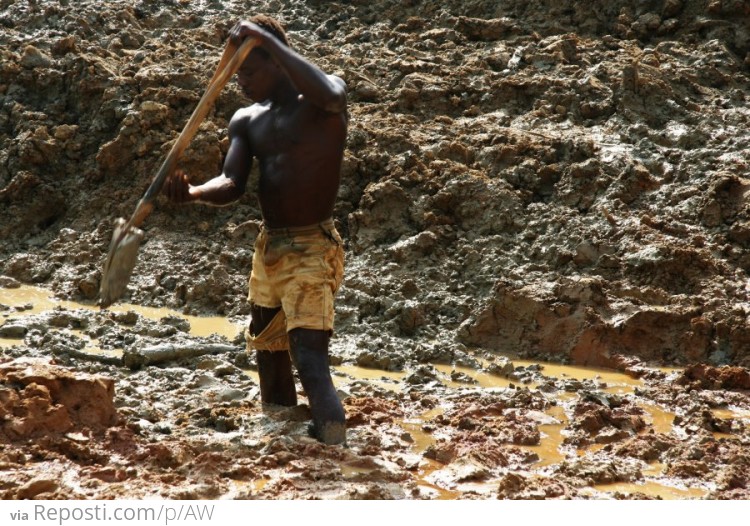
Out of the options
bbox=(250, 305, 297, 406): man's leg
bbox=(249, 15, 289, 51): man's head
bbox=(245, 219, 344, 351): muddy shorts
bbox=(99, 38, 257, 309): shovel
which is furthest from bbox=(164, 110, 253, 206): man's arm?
bbox=(250, 305, 297, 406): man's leg

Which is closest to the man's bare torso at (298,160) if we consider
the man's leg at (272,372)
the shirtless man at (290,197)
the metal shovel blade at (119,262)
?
the shirtless man at (290,197)

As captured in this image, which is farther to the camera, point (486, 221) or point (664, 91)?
point (664, 91)

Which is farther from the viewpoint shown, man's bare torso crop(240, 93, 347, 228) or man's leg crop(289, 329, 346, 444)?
man's bare torso crop(240, 93, 347, 228)

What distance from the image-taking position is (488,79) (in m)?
7.43

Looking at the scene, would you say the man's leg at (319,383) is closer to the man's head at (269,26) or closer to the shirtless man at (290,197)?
the shirtless man at (290,197)

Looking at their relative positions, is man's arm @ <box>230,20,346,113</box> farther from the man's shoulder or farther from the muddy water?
the muddy water

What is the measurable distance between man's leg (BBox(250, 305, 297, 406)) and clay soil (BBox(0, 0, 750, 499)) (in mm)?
85

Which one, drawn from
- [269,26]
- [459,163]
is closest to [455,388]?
[269,26]

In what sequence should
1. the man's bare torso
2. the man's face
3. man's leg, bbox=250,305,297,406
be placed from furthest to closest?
man's leg, bbox=250,305,297,406 < the man's face < the man's bare torso

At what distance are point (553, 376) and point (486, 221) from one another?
1479 mm

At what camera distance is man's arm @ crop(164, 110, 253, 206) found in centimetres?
362

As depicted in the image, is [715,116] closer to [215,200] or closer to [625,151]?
[625,151]

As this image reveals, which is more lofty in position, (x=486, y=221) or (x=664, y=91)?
(x=664, y=91)
